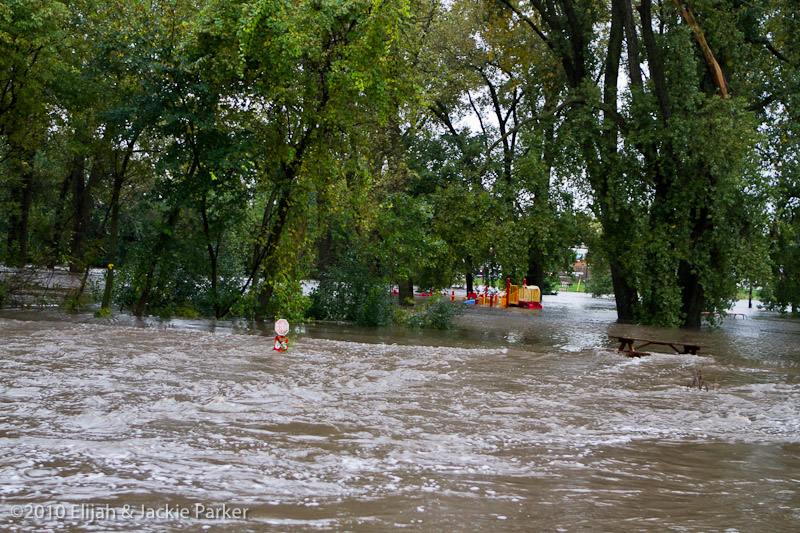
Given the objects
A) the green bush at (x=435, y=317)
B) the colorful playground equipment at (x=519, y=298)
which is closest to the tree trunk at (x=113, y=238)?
the green bush at (x=435, y=317)

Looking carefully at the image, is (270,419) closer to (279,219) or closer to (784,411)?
(784,411)

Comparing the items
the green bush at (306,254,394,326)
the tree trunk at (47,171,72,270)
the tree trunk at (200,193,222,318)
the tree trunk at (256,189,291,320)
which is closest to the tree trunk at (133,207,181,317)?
the tree trunk at (200,193,222,318)

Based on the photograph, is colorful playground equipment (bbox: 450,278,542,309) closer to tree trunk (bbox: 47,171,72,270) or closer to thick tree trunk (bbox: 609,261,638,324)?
thick tree trunk (bbox: 609,261,638,324)

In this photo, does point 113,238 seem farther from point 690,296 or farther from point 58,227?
point 690,296

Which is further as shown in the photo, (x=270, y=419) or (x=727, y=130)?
(x=727, y=130)

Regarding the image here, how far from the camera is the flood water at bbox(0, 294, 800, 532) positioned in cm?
463

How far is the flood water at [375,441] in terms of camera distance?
4633 millimetres

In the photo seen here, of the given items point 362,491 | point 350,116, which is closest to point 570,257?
point 350,116

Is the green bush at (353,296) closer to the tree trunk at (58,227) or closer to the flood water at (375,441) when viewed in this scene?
the flood water at (375,441)

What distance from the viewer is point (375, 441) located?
6.57 m

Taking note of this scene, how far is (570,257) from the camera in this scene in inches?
956

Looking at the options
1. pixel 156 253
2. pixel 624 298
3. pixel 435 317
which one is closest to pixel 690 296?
pixel 624 298

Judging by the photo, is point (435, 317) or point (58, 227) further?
point (58, 227)

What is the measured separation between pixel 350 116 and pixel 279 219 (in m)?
3.20
